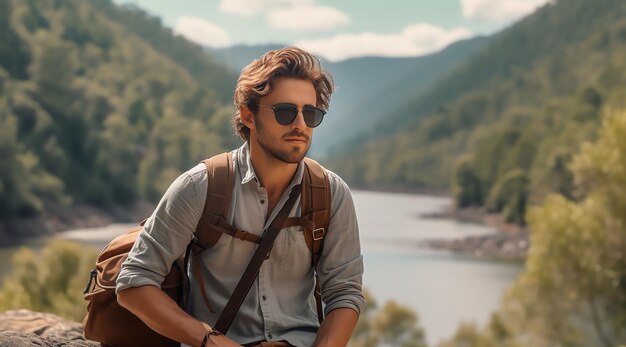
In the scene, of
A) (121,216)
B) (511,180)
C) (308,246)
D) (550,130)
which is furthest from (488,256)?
(308,246)

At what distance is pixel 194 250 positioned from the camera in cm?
264

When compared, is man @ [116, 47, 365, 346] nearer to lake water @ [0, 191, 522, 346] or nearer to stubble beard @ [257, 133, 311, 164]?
stubble beard @ [257, 133, 311, 164]

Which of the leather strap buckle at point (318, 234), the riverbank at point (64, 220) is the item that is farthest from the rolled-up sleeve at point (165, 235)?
the riverbank at point (64, 220)

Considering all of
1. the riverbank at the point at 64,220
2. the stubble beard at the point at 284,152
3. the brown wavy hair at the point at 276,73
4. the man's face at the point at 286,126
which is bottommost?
the riverbank at the point at 64,220

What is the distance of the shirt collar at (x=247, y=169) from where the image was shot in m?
2.62

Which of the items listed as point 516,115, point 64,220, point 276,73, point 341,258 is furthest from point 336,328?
point 516,115

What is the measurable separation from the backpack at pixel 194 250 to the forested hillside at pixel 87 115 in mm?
60451

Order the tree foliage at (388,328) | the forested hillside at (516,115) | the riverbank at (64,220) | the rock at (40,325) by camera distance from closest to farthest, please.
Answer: the rock at (40,325), the tree foliage at (388,328), the riverbank at (64,220), the forested hillside at (516,115)

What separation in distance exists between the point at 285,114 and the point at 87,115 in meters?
84.0

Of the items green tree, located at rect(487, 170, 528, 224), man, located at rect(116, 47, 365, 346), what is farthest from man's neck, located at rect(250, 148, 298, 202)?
green tree, located at rect(487, 170, 528, 224)

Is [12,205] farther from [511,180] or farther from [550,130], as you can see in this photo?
[550,130]

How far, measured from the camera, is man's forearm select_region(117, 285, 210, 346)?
2.52 m

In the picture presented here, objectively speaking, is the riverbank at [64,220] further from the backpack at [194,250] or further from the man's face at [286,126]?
the man's face at [286,126]

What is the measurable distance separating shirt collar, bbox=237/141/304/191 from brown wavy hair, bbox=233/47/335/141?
125 mm
